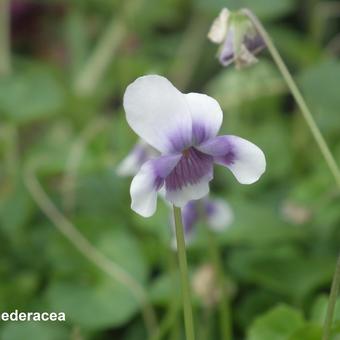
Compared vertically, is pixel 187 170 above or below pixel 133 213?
below

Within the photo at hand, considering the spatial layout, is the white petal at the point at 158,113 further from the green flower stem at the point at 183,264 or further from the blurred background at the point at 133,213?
the blurred background at the point at 133,213

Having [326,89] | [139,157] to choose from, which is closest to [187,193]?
[139,157]

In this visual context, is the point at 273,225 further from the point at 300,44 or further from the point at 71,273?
the point at 300,44

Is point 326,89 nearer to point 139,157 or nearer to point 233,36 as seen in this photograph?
point 139,157

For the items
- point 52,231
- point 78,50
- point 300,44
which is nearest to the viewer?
point 52,231

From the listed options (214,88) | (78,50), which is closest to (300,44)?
(214,88)
